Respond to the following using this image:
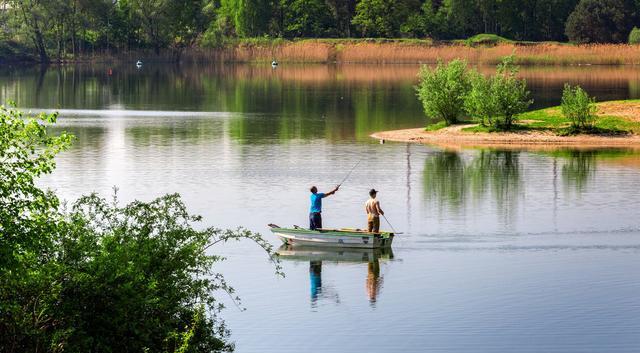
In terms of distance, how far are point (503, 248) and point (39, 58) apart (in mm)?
154108

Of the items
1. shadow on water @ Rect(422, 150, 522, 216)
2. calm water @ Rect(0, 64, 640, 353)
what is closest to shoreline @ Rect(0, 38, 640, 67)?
calm water @ Rect(0, 64, 640, 353)

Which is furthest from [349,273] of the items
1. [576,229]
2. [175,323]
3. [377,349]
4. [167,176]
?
[167,176]

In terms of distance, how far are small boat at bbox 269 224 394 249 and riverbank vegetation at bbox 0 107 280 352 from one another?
14.9 meters

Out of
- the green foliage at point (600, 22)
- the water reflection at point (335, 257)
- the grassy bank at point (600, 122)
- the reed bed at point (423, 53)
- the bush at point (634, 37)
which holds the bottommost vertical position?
the water reflection at point (335, 257)

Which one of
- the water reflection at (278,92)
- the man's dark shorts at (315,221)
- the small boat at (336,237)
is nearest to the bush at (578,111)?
the water reflection at (278,92)

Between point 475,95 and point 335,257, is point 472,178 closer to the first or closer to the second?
point 475,95

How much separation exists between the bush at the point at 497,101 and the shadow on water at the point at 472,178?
5985 mm

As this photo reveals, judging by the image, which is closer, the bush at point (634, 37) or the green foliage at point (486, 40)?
the bush at point (634, 37)

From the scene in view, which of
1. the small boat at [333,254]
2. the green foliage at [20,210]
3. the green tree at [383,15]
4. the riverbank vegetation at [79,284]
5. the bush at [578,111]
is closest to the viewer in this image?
the riverbank vegetation at [79,284]

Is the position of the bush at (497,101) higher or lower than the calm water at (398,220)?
higher

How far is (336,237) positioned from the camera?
39.0m

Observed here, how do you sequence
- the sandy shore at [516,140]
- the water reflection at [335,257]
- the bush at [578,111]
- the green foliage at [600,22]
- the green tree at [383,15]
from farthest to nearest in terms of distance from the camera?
the green tree at [383,15] → the green foliage at [600,22] → the bush at [578,111] → the sandy shore at [516,140] → the water reflection at [335,257]

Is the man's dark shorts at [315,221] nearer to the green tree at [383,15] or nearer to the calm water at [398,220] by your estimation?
the calm water at [398,220]

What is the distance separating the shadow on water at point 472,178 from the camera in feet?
164
